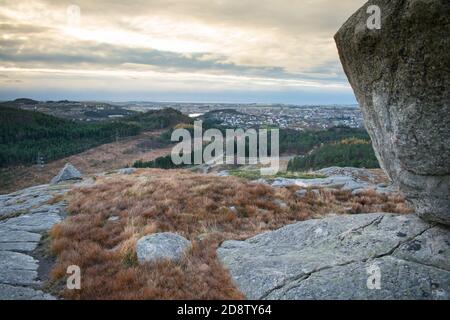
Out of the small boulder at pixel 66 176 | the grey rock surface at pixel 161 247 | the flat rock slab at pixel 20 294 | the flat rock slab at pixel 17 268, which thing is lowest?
the small boulder at pixel 66 176


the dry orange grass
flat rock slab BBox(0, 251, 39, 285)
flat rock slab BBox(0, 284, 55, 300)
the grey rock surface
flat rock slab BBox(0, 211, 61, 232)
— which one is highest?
the grey rock surface

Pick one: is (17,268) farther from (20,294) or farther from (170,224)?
(170,224)

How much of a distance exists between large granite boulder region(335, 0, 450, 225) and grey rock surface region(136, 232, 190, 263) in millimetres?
7193

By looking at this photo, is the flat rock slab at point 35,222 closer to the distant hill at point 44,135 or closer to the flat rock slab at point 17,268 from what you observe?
the flat rock slab at point 17,268

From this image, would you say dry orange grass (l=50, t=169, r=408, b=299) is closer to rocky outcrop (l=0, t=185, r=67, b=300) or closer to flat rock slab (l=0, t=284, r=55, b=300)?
flat rock slab (l=0, t=284, r=55, b=300)

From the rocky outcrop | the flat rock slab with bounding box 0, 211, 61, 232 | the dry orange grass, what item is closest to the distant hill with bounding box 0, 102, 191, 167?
the rocky outcrop

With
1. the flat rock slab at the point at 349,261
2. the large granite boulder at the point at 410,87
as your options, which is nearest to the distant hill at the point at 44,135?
the flat rock slab at the point at 349,261

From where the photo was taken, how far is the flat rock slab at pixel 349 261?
8.51 m

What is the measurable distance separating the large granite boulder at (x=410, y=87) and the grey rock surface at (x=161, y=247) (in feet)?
23.6

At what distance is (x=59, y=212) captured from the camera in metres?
19.9

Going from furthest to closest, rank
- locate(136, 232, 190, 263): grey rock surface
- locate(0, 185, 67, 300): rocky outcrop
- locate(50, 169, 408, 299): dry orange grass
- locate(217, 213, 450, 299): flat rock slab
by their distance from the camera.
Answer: locate(136, 232, 190, 263): grey rock surface
locate(0, 185, 67, 300): rocky outcrop
locate(50, 169, 408, 299): dry orange grass
locate(217, 213, 450, 299): flat rock slab

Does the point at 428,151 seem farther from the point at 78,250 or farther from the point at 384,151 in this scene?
the point at 78,250

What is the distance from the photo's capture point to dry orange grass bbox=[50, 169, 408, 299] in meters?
9.51
